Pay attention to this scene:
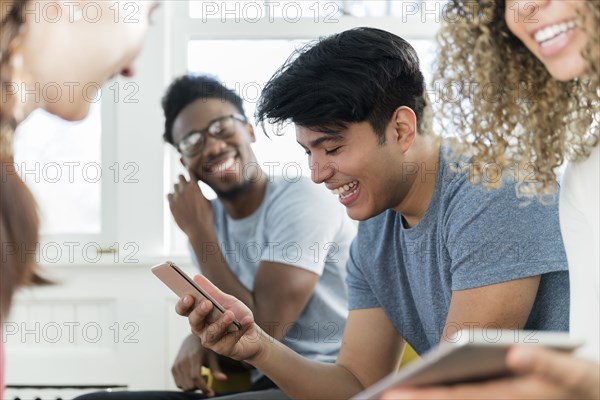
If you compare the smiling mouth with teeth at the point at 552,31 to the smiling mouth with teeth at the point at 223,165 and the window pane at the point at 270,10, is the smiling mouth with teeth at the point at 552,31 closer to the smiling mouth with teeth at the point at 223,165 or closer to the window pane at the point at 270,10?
the smiling mouth with teeth at the point at 223,165

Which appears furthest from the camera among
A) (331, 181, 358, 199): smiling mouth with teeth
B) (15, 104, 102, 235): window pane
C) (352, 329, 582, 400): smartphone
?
(15, 104, 102, 235): window pane

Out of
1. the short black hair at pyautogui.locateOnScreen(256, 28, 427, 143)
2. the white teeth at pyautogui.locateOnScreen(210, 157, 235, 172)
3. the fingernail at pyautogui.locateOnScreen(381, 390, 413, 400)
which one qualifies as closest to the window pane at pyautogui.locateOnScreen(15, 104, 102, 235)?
the white teeth at pyautogui.locateOnScreen(210, 157, 235, 172)

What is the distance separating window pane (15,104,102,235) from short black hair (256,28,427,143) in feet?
5.41

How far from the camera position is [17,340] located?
10.6 feet

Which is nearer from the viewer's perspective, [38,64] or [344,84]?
[38,64]

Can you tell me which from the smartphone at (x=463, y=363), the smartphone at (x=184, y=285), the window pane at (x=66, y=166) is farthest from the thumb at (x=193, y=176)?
the smartphone at (x=463, y=363)

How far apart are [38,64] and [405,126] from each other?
2.74 feet

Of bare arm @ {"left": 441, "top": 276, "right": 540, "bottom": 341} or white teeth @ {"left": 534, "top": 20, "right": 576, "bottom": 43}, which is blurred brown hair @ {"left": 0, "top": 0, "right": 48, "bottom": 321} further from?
bare arm @ {"left": 441, "top": 276, "right": 540, "bottom": 341}

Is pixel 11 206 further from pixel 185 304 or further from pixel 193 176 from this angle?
pixel 193 176

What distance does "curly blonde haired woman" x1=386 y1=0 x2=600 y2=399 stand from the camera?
1.21m

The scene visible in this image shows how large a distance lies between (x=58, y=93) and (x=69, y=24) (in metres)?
0.09

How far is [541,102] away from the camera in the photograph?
1.38 m

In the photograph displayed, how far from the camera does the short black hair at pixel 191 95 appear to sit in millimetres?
2699

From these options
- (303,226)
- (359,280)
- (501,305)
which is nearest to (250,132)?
(303,226)
